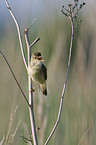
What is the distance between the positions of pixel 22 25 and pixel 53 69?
370 mm

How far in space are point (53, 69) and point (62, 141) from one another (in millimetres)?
541

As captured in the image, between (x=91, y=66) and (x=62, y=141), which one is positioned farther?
(x=62, y=141)

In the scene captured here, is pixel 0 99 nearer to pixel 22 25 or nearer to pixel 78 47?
pixel 22 25

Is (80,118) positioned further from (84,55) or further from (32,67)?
(32,67)

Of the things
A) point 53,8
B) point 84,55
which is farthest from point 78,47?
point 53,8

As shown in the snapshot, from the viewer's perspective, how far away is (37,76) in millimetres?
1272

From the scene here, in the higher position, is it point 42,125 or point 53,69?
point 53,69

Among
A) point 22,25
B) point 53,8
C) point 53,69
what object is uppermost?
point 53,8

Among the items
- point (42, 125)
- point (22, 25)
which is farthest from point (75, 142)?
point (22, 25)

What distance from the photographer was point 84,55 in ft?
4.60

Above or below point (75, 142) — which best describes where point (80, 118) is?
above

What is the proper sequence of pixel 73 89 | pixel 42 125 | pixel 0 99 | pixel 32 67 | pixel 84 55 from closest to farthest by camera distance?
pixel 32 67, pixel 84 55, pixel 42 125, pixel 73 89, pixel 0 99

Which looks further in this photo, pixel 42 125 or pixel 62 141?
pixel 62 141

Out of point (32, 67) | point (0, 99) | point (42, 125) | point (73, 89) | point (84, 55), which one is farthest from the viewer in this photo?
point (0, 99)
